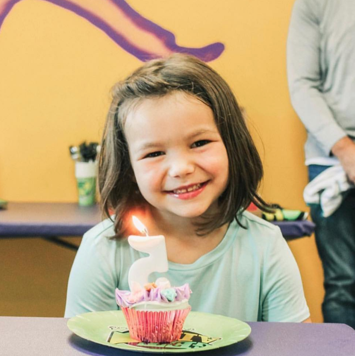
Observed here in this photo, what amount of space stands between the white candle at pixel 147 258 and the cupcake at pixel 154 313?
17mm

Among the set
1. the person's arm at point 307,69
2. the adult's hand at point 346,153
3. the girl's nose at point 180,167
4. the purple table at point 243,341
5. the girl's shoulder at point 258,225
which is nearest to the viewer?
the purple table at point 243,341

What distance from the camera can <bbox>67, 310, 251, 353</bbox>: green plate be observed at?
2.45 feet

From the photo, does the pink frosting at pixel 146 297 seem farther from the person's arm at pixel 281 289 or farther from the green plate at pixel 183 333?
the person's arm at pixel 281 289

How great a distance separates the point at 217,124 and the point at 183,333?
1.39ft

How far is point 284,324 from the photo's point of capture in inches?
Result: 33.3

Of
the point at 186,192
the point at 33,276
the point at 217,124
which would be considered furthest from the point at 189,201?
the point at 33,276

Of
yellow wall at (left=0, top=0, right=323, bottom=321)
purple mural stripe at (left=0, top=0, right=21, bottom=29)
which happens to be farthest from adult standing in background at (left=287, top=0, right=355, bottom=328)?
purple mural stripe at (left=0, top=0, right=21, bottom=29)

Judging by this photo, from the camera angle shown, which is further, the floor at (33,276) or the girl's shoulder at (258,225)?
the floor at (33,276)

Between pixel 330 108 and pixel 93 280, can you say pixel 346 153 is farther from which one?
pixel 93 280

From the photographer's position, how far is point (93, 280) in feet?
3.67

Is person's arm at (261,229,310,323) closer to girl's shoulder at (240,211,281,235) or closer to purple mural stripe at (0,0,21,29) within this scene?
girl's shoulder at (240,211,281,235)

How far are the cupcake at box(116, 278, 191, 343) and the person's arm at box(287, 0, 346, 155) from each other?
1.48m

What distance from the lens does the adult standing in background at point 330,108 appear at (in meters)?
2.16

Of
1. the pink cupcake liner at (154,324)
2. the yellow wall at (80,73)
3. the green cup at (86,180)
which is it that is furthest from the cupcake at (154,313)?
the yellow wall at (80,73)
